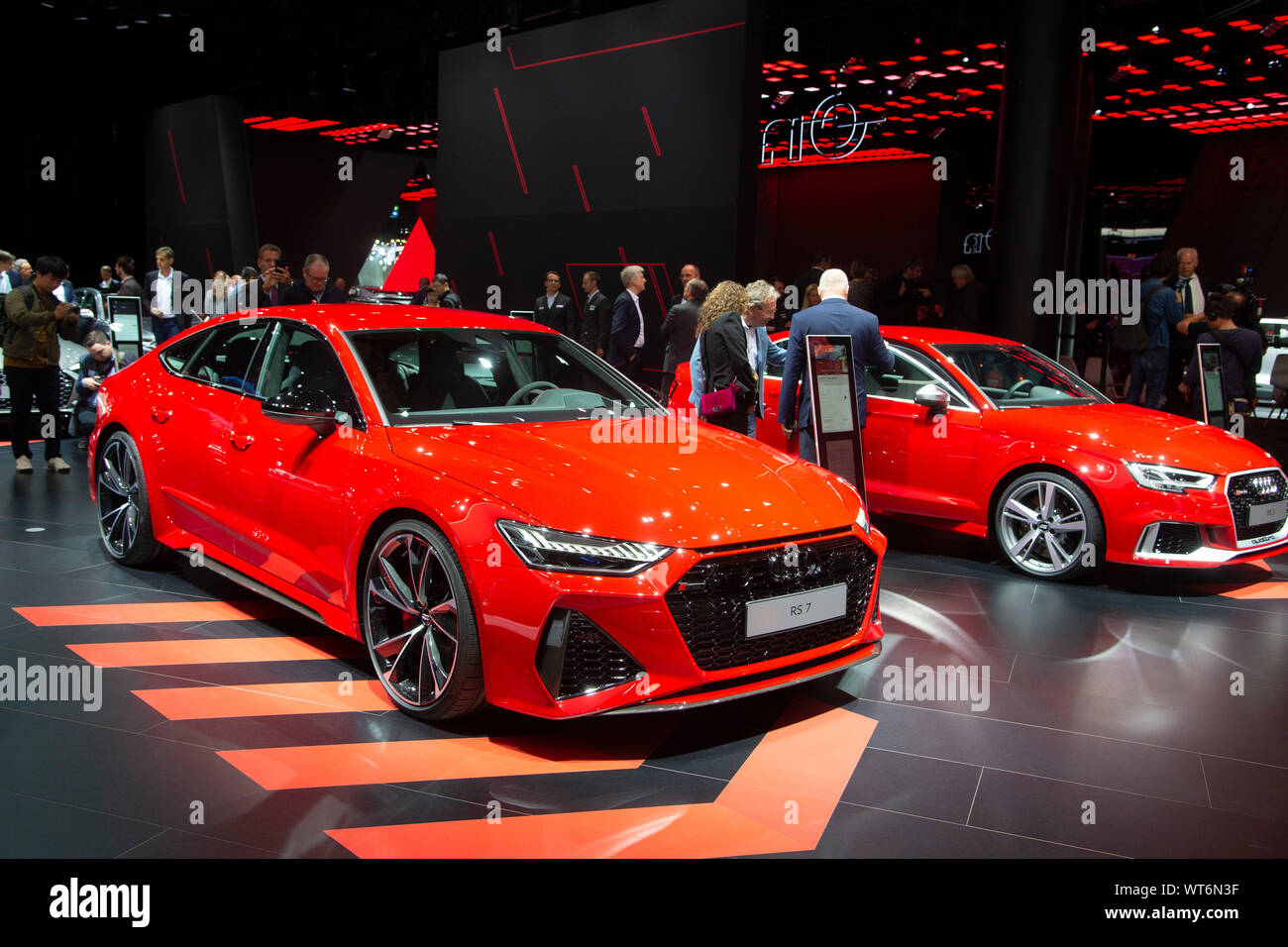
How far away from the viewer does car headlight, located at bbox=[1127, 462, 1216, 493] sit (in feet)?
17.4

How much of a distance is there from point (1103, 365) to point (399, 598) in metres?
11.6

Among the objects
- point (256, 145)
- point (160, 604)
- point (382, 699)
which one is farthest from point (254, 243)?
point (382, 699)

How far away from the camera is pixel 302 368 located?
4.16 metres

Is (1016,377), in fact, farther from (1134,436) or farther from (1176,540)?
(1176,540)

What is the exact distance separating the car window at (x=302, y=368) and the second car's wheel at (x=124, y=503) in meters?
1.08

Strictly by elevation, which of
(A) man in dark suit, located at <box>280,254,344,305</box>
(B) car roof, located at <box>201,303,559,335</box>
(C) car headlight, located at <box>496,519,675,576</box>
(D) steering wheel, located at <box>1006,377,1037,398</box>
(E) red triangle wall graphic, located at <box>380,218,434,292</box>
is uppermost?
(E) red triangle wall graphic, located at <box>380,218,434,292</box>

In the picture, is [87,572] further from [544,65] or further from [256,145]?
[256,145]

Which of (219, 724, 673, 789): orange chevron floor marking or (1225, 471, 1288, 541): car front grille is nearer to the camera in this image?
(219, 724, 673, 789): orange chevron floor marking

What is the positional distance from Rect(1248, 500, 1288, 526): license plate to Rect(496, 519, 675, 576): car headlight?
3.89 metres

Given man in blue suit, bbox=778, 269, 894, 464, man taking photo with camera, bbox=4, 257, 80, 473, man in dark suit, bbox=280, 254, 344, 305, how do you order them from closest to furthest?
man in blue suit, bbox=778, 269, 894, 464 < man taking photo with camera, bbox=4, 257, 80, 473 < man in dark suit, bbox=280, 254, 344, 305

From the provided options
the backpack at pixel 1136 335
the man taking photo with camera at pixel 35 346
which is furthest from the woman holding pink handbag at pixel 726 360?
the man taking photo with camera at pixel 35 346

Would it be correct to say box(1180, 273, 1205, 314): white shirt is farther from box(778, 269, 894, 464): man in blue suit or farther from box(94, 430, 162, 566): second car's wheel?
box(94, 430, 162, 566): second car's wheel

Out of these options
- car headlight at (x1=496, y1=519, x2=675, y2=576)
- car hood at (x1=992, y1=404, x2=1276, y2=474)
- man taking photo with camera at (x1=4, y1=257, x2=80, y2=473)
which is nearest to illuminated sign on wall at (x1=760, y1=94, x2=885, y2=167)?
man taking photo with camera at (x1=4, y1=257, x2=80, y2=473)

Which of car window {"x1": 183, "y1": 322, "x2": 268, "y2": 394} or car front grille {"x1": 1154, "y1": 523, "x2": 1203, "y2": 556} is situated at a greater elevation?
car window {"x1": 183, "y1": 322, "x2": 268, "y2": 394}
